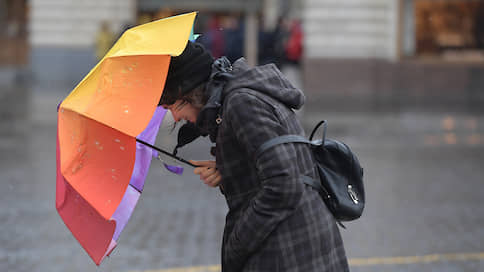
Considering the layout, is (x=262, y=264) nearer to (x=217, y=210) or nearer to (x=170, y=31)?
(x=170, y=31)

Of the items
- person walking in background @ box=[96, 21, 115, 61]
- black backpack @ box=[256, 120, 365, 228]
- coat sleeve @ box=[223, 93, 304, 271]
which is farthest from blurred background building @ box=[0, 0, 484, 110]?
coat sleeve @ box=[223, 93, 304, 271]

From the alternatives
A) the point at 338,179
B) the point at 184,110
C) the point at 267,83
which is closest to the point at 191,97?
the point at 184,110

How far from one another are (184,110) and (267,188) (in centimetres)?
47

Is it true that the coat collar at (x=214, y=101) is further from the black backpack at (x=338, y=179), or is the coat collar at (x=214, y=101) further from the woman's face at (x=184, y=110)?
the black backpack at (x=338, y=179)

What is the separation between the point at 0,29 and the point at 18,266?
22756 mm

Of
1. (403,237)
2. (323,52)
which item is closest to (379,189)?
(403,237)

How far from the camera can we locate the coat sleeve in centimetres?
231

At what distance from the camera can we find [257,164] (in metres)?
2.34

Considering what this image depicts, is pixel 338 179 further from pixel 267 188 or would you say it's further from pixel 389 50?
pixel 389 50

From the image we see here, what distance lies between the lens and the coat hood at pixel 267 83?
2.42 metres

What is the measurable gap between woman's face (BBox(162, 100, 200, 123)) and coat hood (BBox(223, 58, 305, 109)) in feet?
0.59

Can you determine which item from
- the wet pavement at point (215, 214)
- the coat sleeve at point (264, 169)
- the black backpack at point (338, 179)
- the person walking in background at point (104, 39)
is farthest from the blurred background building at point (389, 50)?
the coat sleeve at point (264, 169)

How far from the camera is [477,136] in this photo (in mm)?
11961

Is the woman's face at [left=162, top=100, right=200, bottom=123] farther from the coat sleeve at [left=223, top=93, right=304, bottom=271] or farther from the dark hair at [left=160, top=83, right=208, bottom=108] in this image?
the coat sleeve at [left=223, top=93, right=304, bottom=271]
